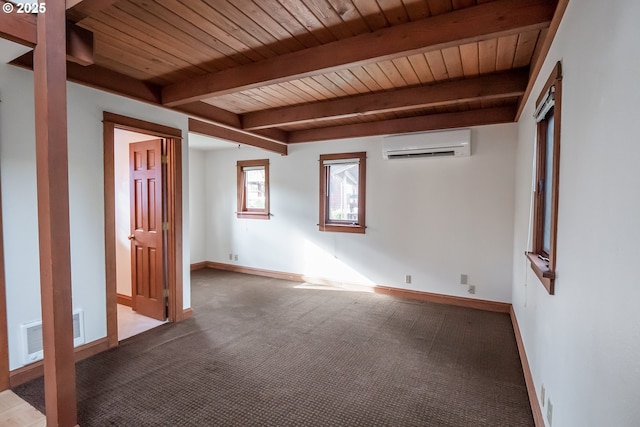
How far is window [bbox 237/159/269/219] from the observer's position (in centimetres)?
575

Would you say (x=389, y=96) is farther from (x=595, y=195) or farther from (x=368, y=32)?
(x=595, y=195)

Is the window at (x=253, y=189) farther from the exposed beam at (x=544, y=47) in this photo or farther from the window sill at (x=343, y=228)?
the exposed beam at (x=544, y=47)

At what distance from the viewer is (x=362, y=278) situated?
4.89 meters

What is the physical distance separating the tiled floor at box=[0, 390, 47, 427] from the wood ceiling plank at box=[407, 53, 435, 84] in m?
3.58

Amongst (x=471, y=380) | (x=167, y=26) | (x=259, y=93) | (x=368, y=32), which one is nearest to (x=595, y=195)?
(x=368, y=32)

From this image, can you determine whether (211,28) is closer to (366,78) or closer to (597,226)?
(366,78)

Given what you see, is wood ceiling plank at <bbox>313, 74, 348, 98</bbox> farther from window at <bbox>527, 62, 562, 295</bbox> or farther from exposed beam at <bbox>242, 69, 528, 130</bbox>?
window at <bbox>527, 62, 562, 295</bbox>

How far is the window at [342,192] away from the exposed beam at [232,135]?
80cm

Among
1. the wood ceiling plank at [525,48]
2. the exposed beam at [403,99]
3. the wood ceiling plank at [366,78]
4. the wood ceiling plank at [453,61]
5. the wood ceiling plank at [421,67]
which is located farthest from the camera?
the exposed beam at [403,99]

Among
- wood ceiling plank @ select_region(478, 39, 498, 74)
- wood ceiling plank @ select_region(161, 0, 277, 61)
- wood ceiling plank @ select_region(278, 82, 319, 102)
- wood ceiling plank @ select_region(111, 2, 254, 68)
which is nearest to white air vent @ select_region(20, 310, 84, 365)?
wood ceiling plank @ select_region(111, 2, 254, 68)

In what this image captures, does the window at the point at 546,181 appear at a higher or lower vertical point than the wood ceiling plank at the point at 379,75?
lower

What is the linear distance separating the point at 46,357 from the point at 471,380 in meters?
2.82

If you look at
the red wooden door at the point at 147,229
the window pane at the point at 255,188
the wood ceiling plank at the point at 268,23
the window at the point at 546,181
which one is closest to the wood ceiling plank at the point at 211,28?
the wood ceiling plank at the point at 268,23

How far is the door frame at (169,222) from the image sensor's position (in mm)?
2912
